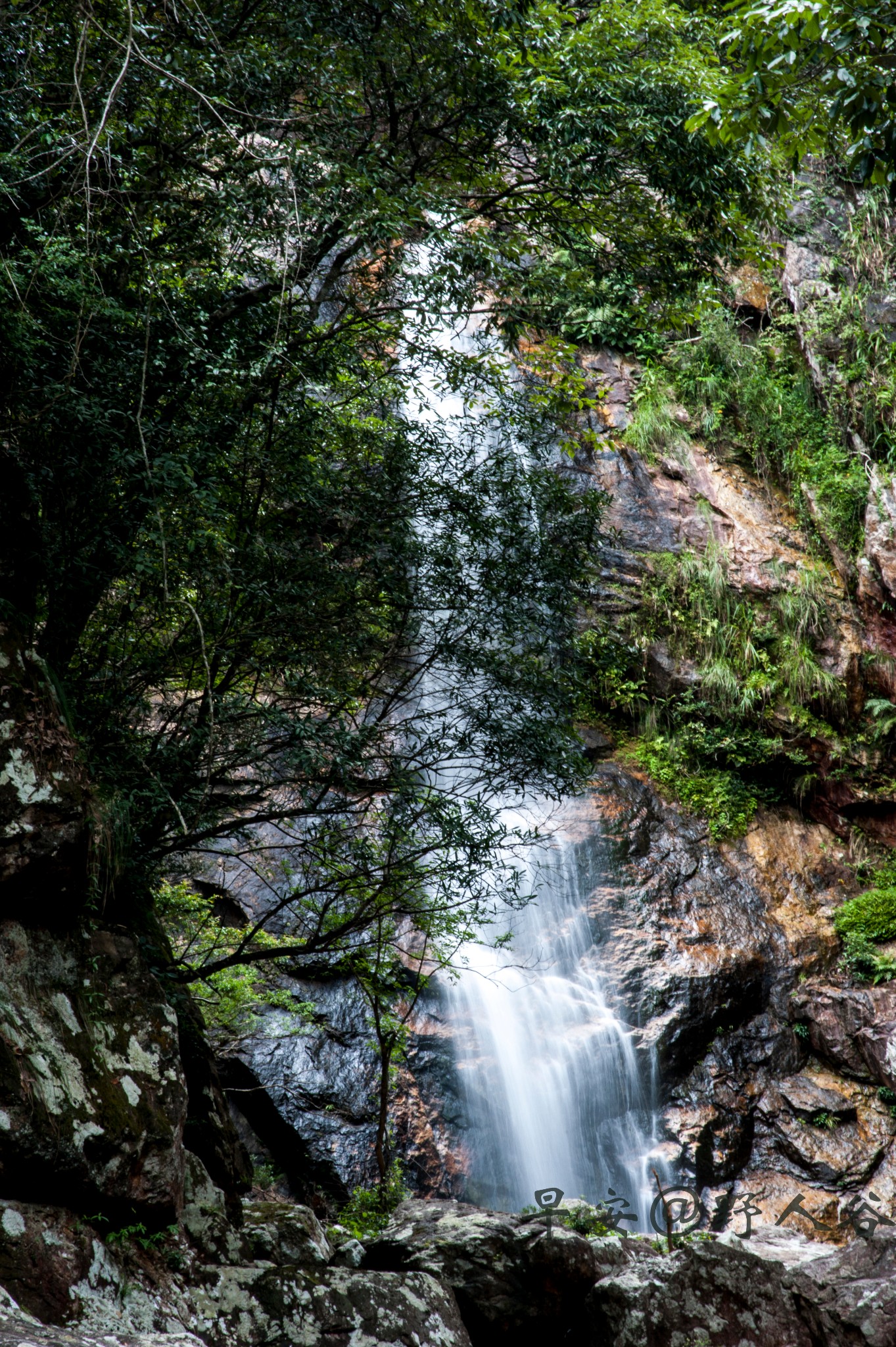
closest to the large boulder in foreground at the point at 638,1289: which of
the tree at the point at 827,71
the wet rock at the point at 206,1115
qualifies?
the wet rock at the point at 206,1115

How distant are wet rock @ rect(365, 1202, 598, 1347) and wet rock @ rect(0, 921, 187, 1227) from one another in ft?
5.88

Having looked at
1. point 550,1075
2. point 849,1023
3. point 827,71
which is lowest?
point 849,1023

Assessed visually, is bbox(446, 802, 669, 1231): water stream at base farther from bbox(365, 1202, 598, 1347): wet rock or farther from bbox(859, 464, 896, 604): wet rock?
bbox(859, 464, 896, 604): wet rock

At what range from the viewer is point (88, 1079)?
3416 millimetres

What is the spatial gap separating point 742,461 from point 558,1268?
11.8 m

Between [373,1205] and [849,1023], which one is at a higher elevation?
[849,1023]

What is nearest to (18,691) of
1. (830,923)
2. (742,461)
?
(830,923)

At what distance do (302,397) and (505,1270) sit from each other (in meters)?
4.76

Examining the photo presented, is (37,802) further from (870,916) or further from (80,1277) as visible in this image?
(870,916)

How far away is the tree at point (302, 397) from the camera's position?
4.25m

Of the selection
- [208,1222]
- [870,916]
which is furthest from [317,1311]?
[870,916]

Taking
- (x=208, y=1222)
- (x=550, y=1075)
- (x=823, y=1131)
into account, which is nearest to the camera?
(x=208, y=1222)

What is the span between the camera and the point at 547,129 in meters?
5.50

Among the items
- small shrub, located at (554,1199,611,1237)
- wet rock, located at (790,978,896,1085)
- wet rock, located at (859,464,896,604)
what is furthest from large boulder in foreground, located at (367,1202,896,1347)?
wet rock, located at (859,464,896,604)
